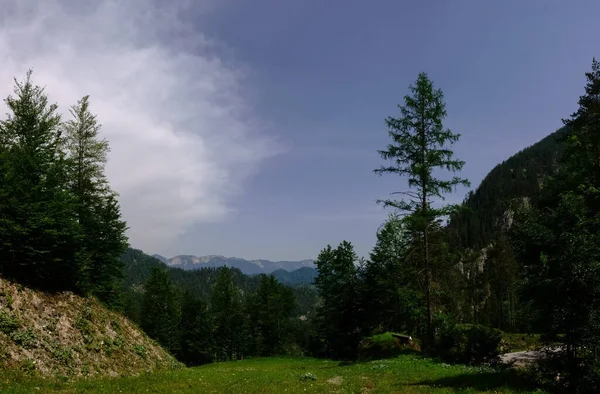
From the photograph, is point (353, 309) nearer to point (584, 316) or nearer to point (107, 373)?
point (107, 373)

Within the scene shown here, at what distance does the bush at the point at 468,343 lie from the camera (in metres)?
22.2

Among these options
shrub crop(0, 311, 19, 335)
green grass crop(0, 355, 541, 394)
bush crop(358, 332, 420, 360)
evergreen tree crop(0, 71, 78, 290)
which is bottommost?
bush crop(358, 332, 420, 360)

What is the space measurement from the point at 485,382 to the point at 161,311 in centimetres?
6966

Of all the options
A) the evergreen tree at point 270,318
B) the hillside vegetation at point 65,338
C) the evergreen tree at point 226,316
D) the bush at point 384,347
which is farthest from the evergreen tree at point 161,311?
the bush at point 384,347

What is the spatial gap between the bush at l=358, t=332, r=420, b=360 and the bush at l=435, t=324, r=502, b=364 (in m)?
5.78

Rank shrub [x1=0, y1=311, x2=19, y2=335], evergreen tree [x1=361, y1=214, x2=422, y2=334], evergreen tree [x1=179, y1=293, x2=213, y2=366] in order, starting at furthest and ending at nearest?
1. evergreen tree [x1=179, y1=293, x2=213, y2=366]
2. evergreen tree [x1=361, y1=214, x2=422, y2=334]
3. shrub [x1=0, y1=311, x2=19, y2=335]

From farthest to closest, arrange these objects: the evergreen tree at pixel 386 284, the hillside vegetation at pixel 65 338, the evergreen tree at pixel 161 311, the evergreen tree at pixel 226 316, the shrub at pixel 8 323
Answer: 1. the evergreen tree at pixel 226 316
2. the evergreen tree at pixel 161 311
3. the evergreen tree at pixel 386 284
4. the shrub at pixel 8 323
5. the hillside vegetation at pixel 65 338

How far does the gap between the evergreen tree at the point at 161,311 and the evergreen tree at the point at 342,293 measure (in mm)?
32547

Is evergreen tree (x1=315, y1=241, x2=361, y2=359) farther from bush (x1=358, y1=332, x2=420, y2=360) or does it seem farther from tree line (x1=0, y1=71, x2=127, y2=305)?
tree line (x1=0, y1=71, x2=127, y2=305)

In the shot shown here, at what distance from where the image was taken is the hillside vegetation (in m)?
18.0

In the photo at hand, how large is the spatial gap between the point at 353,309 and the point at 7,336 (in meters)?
48.4

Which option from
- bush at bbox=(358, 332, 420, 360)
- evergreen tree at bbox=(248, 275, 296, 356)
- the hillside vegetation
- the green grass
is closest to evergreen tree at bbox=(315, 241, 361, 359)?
evergreen tree at bbox=(248, 275, 296, 356)

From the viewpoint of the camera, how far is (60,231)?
2489 centimetres

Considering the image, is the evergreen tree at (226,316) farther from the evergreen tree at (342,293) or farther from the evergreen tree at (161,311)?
the evergreen tree at (342,293)
